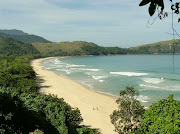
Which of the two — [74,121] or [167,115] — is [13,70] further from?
[167,115]

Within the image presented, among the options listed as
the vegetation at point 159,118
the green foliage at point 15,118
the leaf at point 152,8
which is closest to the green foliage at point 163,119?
the vegetation at point 159,118

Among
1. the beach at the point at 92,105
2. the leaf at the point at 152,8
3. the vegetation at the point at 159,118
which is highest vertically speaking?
the leaf at the point at 152,8

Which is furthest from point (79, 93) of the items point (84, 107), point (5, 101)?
point (5, 101)

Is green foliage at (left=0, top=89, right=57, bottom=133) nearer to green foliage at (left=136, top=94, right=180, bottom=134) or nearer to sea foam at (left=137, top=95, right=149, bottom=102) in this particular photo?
green foliage at (left=136, top=94, right=180, bottom=134)

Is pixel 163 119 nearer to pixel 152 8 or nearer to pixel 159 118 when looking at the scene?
pixel 159 118

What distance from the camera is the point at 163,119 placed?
1084 centimetres

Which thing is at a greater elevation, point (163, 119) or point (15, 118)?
point (15, 118)

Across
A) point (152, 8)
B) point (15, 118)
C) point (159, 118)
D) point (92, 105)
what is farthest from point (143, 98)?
point (152, 8)

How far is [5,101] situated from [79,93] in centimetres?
2568

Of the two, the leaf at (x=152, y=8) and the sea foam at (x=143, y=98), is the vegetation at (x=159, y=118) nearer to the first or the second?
the leaf at (x=152, y=8)

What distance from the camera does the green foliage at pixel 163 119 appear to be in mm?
9898

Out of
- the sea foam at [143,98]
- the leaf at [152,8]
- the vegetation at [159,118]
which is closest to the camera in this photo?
the leaf at [152,8]

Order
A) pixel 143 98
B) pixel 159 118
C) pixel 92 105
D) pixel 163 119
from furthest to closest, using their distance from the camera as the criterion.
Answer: pixel 143 98 → pixel 92 105 → pixel 159 118 → pixel 163 119

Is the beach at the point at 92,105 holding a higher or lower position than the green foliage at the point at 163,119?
lower
